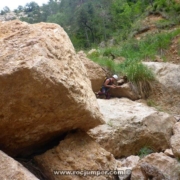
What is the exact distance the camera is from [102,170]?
3.55 metres

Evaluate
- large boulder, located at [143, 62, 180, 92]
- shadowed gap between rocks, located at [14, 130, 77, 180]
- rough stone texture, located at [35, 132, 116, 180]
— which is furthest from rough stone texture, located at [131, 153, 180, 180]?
large boulder, located at [143, 62, 180, 92]

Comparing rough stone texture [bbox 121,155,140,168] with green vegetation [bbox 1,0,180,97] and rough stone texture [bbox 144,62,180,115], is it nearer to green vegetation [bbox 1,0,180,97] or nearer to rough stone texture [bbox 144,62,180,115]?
rough stone texture [bbox 144,62,180,115]

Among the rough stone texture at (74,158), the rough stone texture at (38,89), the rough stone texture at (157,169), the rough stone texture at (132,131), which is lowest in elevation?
the rough stone texture at (132,131)

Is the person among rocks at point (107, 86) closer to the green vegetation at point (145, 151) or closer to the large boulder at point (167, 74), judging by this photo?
the large boulder at point (167, 74)

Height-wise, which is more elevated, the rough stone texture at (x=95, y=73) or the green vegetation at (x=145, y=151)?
the rough stone texture at (x=95, y=73)

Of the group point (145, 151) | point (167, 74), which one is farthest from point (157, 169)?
point (167, 74)

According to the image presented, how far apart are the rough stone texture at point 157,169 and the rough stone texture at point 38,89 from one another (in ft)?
2.15

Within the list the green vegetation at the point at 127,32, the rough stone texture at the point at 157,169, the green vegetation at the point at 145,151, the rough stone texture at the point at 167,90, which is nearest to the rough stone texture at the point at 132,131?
the green vegetation at the point at 145,151

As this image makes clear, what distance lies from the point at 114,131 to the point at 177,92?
12.5ft

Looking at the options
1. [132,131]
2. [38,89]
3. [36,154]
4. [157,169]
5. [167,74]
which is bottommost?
[167,74]

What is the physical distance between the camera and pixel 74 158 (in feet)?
11.5

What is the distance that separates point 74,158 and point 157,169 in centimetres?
85

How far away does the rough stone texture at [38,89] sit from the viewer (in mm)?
2820

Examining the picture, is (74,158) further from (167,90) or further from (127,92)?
(167,90)
